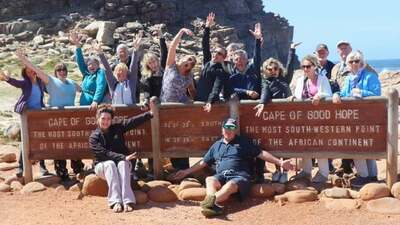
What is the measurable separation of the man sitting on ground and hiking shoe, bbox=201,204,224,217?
0.15 m

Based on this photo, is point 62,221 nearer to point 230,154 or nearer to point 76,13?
point 230,154

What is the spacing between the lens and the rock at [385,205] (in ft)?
26.2

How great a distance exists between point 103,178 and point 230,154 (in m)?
1.96

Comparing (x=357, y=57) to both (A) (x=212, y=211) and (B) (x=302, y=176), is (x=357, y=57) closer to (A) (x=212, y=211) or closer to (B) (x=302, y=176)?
(B) (x=302, y=176)

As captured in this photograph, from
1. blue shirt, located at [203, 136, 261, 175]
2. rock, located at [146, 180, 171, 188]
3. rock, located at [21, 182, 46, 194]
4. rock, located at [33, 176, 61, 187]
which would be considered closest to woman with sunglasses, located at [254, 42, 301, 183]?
blue shirt, located at [203, 136, 261, 175]

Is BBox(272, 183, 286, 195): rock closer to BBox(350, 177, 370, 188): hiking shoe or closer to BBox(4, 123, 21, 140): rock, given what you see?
BBox(350, 177, 370, 188): hiking shoe

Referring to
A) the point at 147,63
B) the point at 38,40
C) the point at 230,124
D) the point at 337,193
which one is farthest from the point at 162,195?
the point at 38,40

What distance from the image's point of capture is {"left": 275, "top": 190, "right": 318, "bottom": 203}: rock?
28.1ft

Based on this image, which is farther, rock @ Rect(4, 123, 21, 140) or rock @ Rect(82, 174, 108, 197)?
rock @ Rect(4, 123, 21, 140)

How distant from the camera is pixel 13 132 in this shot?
50.3ft

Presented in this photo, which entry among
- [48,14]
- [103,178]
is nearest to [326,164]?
[103,178]

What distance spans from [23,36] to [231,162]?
114 feet

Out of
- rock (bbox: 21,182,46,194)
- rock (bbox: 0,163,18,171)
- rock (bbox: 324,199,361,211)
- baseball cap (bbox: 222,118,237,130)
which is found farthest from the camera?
rock (bbox: 0,163,18,171)

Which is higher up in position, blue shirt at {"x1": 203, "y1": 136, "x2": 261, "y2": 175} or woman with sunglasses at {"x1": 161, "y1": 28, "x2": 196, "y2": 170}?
woman with sunglasses at {"x1": 161, "y1": 28, "x2": 196, "y2": 170}
